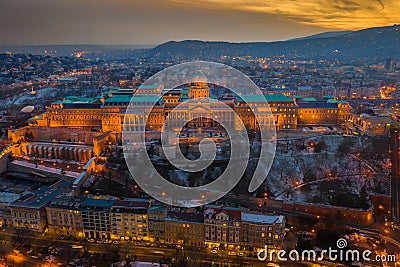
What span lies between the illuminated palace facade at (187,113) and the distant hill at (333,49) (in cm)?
12093

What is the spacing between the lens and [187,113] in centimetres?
4856

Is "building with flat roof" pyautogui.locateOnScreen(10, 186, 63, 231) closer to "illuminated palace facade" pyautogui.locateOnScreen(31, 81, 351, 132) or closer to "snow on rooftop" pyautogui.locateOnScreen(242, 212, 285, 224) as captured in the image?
"snow on rooftop" pyautogui.locateOnScreen(242, 212, 285, 224)

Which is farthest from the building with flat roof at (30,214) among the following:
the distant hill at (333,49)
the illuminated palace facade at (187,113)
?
the distant hill at (333,49)

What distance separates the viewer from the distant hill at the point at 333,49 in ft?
535

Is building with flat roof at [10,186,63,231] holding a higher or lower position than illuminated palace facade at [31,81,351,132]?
lower

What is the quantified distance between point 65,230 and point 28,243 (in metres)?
2.88

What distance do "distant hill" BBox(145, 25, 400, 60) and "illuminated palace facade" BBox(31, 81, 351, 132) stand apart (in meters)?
121

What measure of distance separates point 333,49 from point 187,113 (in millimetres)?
163602

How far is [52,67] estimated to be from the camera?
379 feet

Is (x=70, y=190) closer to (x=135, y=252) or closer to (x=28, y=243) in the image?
(x=28, y=243)

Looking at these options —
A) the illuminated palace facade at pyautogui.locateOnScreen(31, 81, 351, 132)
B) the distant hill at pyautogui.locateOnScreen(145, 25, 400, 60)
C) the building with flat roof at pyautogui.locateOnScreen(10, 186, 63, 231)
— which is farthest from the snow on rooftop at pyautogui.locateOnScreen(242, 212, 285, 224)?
the distant hill at pyautogui.locateOnScreen(145, 25, 400, 60)

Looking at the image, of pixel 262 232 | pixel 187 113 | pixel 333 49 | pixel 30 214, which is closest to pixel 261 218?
pixel 262 232

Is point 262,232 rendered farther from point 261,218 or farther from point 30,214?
point 30,214

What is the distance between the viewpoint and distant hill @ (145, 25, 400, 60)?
16312cm
